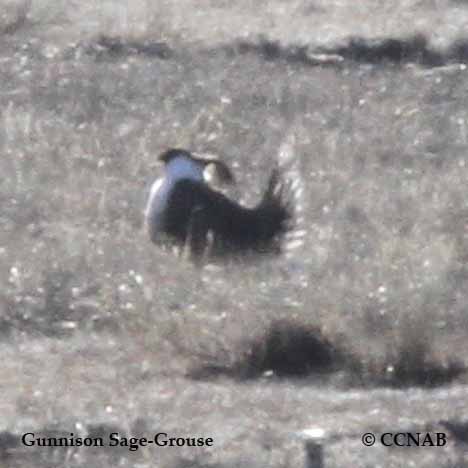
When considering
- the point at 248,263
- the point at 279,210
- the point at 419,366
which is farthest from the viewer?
the point at 279,210

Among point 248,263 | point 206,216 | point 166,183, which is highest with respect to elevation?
point 166,183

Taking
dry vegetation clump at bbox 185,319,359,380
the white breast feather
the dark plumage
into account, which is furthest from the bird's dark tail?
dry vegetation clump at bbox 185,319,359,380

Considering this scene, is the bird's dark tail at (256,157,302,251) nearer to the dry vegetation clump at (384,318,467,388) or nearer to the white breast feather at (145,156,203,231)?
the white breast feather at (145,156,203,231)

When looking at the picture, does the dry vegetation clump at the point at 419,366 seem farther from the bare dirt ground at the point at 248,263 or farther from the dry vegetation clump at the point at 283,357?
the dry vegetation clump at the point at 283,357

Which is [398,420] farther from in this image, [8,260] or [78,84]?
[78,84]

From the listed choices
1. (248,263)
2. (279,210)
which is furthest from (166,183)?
Result: (248,263)

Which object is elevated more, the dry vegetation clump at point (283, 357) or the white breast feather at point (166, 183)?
the white breast feather at point (166, 183)

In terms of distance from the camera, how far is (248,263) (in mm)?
7117

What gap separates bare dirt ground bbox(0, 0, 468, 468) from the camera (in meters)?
5.95

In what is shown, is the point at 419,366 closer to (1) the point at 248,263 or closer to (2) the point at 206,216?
(1) the point at 248,263

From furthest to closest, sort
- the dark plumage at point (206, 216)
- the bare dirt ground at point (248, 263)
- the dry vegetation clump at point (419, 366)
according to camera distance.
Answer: the dark plumage at point (206, 216) → the dry vegetation clump at point (419, 366) → the bare dirt ground at point (248, 263)

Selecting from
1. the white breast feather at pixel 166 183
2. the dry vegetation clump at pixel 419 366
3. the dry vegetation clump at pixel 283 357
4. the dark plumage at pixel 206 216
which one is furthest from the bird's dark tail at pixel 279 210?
the dry vegetation clump at pixel 419 366

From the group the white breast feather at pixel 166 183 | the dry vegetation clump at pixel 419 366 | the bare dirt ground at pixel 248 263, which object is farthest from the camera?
the white breast feather at pixel 166 183

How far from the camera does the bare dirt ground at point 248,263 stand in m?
5.95
